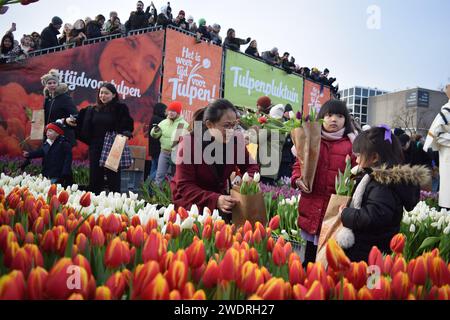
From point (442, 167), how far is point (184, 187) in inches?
158

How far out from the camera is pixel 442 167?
17.3 feet

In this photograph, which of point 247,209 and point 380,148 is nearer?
point 247,209

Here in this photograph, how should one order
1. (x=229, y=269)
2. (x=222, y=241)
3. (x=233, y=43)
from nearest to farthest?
(x=229, y=269) → (x=222, y=241) → (x=233, y=43)

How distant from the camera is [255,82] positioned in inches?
455

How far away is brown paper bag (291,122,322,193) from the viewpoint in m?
2.92

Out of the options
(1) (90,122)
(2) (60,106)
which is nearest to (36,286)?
(1) (90,122)

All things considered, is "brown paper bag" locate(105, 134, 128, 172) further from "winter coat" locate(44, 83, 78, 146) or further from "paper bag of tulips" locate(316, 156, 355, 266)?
"paper bag of tulips" locate(316, 156, 355, 266)

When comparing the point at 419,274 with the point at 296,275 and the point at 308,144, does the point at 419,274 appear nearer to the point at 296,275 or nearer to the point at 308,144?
the point at 296,275

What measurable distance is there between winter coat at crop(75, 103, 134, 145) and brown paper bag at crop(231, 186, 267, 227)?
320 centimetres

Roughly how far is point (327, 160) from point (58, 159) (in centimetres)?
381

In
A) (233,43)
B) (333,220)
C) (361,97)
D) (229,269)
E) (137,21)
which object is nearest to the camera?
(229,269)

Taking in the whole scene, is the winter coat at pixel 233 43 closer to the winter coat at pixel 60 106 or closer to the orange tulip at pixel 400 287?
the winter coat at pixel 60 106
